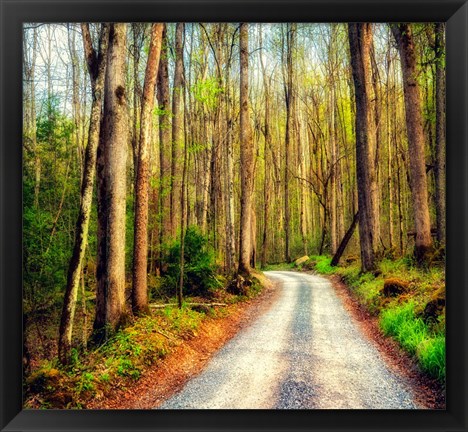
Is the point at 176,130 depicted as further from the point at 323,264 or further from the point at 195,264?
the point at 323,264

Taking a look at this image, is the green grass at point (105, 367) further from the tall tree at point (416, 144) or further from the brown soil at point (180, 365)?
the tall tree at point (416, 144)

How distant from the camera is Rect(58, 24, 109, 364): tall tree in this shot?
13.9 ft

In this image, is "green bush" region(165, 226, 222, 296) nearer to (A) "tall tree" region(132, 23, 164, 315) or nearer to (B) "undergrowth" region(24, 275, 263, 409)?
(A) "tall tree" region(132, 23, 164, 315)

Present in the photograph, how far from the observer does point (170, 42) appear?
590 cm

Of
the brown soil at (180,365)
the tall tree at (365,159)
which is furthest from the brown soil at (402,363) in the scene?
the tall tree at (365,159)

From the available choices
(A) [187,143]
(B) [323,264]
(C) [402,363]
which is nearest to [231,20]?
(A) [187,143]

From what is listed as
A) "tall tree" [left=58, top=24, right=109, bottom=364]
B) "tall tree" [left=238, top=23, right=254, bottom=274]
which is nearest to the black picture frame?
"tall tree" [left=58, top=24, right=109, bottom=364]

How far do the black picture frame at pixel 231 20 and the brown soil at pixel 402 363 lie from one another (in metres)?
0.10

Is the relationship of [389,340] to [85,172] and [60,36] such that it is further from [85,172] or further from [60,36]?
[60,36]

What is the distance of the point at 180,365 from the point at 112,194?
2.25m

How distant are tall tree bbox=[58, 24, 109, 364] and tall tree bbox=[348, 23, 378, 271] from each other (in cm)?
515

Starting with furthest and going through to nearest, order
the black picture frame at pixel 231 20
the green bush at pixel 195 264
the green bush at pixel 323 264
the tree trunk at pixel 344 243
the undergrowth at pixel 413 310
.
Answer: the tree trunk at pixel 344 243 < the green bush at pixel 323 264 < the green bush at pixel 195 264 < the undergrowth at pixel 413 310 < the black picture frame at pixel 231 20

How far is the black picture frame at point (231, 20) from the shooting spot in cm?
341
